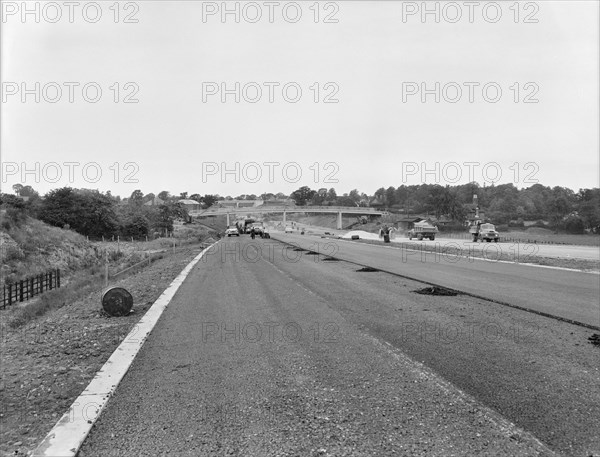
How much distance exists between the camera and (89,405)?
4.64m

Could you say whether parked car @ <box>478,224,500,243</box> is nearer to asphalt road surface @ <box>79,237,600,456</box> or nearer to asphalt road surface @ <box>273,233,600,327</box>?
asphalt road surface @ <box>273,233,600,327</box>

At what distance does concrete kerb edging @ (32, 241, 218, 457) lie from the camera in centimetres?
379

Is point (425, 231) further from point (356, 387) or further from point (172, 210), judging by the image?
point (172, 210)

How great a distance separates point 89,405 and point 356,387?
271 centimetres

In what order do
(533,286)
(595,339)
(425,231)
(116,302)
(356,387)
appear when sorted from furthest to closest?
1. (425,231)
2. (533,286)
3. (116,302)
4. (595,339)
5. (356,387)

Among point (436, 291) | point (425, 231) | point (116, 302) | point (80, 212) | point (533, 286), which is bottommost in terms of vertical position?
point (533, 286)

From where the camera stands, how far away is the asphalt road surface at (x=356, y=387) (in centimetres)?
387

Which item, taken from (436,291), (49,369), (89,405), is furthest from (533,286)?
(89,405)

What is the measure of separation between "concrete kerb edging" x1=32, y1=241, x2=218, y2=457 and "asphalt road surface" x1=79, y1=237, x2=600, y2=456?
0.12 meters

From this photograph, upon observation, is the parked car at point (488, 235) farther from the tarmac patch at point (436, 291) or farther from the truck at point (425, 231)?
the tarmac patch at point (436, 291)

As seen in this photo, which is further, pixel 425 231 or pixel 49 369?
pixel 425 231

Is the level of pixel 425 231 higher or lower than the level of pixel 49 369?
higher

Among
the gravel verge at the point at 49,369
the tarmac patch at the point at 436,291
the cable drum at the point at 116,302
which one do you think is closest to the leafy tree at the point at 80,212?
the cable drum at the point at 116,302

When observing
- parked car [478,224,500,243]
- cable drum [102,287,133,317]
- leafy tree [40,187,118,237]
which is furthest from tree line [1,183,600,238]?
cable drum [102,287,133,317]
